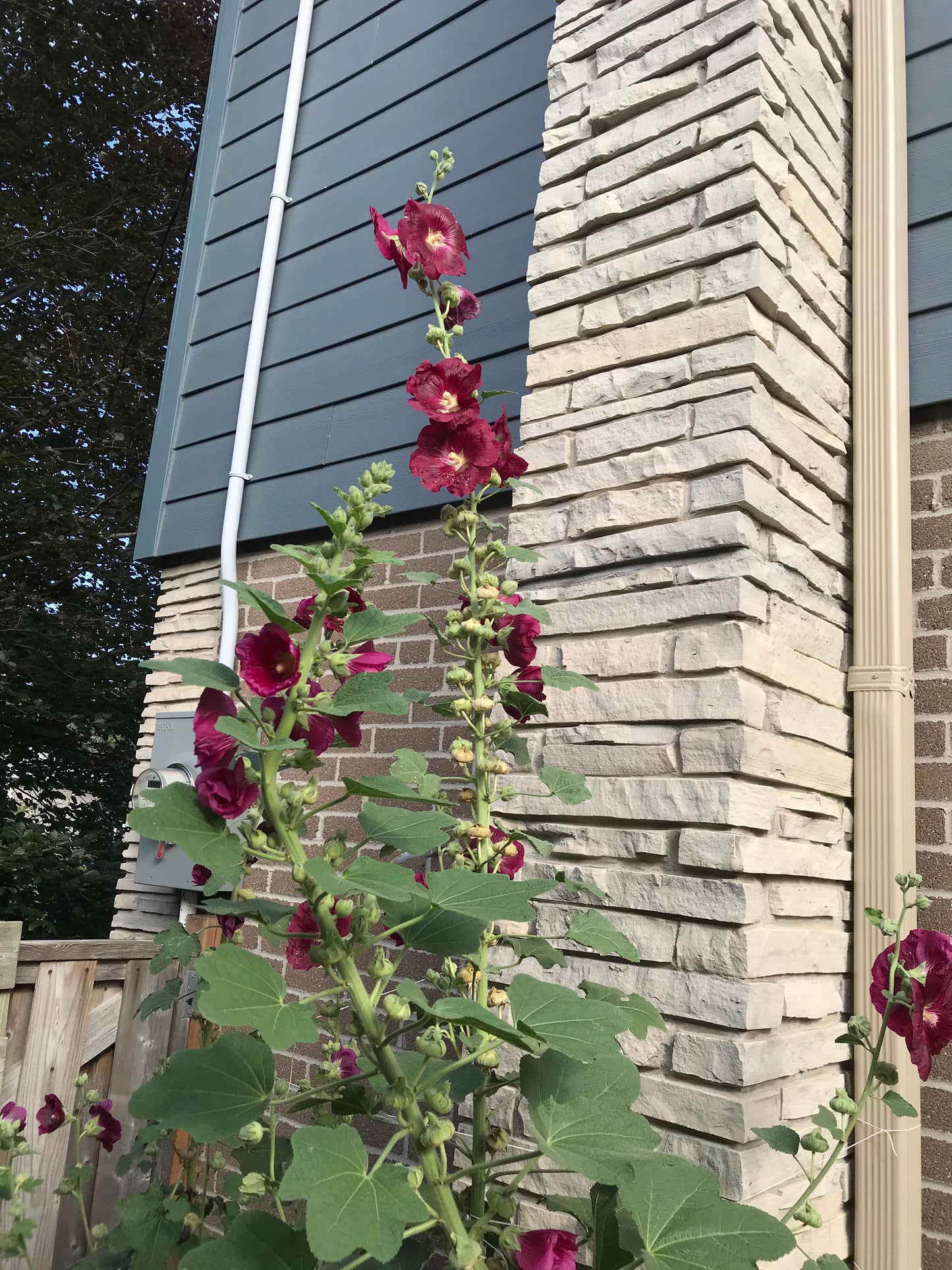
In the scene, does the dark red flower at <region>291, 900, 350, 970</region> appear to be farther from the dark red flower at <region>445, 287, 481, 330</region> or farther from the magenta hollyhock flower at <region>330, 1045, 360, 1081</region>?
the dark red flower at <region>445, 287, 481, 330</region>

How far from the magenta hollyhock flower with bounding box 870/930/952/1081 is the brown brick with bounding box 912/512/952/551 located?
2.92 ft

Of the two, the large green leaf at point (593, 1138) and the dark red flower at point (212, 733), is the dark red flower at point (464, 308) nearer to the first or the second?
the dark red flower at point (212, 733)

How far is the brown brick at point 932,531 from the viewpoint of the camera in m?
1.61

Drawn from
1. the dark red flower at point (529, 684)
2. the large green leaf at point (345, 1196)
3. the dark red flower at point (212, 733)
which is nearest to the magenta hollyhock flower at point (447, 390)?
the dark red flower at point (529, 684)

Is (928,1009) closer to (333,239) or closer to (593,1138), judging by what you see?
(593,1138)

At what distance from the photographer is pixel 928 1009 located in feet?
2.92

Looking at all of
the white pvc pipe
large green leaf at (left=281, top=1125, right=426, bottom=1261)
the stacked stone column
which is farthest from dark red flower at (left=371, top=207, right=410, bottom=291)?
the white pvc pipe

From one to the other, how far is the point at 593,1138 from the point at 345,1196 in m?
0.22

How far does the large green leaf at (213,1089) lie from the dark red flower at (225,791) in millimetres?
181

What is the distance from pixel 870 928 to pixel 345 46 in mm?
3282

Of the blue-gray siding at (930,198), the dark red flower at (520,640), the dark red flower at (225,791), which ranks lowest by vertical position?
the dark red flower at (225,791)

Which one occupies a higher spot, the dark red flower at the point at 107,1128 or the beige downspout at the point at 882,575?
the beige downspout at the point at 882,575

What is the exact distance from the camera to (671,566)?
1367 mm

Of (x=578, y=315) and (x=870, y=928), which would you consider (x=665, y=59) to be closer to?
(x=578, y=315)
